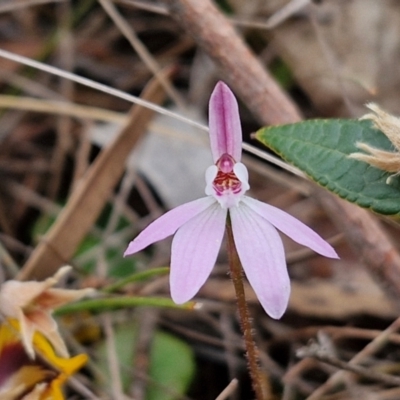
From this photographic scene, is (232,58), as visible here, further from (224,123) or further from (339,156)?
(224,123)

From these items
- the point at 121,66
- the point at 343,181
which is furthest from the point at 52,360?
the point at 121,66

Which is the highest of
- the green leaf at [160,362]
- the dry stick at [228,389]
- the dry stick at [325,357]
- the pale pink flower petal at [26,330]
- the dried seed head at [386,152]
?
the dried seed head at [386,152]

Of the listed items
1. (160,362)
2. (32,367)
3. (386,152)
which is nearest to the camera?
(386,152)

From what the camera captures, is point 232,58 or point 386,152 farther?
point 232,58

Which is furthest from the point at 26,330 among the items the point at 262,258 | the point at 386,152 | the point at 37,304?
the point at 386,152

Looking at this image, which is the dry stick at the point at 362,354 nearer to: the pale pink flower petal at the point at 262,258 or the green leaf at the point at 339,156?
the green leaf at the point at 339,156

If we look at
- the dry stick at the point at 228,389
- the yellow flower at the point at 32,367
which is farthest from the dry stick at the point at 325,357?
the yellow flower at the point at 32,367
